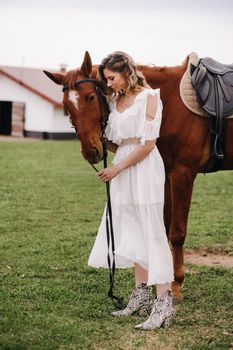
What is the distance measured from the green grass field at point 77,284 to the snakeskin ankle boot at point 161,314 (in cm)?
7

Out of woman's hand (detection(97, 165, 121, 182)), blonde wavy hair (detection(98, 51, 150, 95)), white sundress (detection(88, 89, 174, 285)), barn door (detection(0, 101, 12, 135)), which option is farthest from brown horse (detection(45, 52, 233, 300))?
barn door (detection(0, 101, 12, 135))

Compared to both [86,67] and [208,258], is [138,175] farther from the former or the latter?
[208,258]


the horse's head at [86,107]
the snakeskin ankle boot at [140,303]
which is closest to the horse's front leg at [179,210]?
the snakeskin ankle boot at [140,303]

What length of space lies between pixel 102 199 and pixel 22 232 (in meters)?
3.49

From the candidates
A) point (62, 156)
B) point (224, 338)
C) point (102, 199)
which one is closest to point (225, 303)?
point (224, 338)

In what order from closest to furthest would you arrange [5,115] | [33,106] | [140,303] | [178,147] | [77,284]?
[140,303], [178,147], [77,284], [33,106], [5,115]

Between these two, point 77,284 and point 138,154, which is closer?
point 138,154

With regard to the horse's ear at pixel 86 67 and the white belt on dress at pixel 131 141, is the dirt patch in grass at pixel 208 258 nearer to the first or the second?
→ the white belt on dress at pixel 131 141

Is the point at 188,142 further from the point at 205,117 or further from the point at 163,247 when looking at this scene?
the point at 163,247

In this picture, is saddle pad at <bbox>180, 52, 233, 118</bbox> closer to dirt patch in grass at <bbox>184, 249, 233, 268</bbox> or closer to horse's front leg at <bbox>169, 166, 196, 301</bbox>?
horse's front leg at <bbox>169, 166, 196, 301</bbox>

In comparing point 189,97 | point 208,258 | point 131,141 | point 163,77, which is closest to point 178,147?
point 189,97

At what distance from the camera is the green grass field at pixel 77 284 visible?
4.71 m

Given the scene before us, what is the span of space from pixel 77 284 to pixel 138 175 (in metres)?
1.68

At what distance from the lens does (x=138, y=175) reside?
4.96 m
